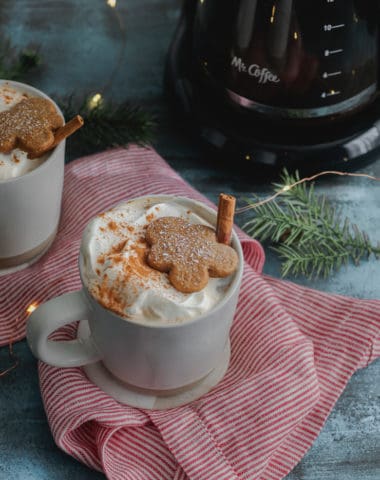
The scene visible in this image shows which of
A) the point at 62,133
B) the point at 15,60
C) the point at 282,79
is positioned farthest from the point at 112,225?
the point at 15,60

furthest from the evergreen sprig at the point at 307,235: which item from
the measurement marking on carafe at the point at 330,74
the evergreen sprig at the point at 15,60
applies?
the evergreen sprig at the point at 15,60

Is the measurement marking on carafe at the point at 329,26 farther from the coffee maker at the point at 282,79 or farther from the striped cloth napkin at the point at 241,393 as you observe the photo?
the striped cloth napkin at the point at 241,393

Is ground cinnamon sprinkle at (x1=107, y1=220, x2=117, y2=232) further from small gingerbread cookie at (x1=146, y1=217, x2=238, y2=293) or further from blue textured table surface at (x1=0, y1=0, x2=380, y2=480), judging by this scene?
blue textured table surface at (x1=0, y1=0, x2=380, y2=480)

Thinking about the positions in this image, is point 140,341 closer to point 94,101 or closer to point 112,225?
point 112,225

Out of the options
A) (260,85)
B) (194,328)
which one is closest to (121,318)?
(194,328)

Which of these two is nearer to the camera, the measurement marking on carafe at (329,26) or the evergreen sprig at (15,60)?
the measurement marking on carafe at (329,26)

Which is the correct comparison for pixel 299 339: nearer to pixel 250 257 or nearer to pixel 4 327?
pixel 250 257

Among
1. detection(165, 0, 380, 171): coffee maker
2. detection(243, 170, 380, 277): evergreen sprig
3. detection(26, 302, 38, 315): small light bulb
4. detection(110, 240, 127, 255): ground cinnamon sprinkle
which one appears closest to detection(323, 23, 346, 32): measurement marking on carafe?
detection(165, 0, 380, 171): coffee maker
